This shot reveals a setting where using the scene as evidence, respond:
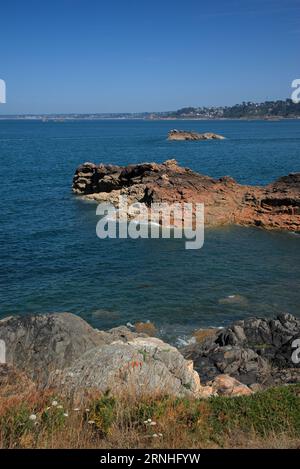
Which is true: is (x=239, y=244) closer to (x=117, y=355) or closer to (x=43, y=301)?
(x=43, y=301)

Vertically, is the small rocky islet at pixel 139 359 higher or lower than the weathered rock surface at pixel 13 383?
lower

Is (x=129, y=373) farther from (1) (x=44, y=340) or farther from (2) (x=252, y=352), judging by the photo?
(2) (x=252, y=352)

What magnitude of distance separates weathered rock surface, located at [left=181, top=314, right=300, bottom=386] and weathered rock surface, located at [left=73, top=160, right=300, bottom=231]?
67.3 ft

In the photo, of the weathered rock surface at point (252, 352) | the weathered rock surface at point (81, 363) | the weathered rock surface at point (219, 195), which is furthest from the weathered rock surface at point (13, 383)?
the weathered rock surface at point (219, 195)

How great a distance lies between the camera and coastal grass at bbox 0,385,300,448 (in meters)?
8.02

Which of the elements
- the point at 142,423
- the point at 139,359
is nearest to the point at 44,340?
the point at 139,359

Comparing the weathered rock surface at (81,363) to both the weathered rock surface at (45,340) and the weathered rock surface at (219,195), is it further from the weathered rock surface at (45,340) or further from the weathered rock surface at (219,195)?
the weathered rock surface at (219,195)

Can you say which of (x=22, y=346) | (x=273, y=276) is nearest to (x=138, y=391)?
(x=22, y=346)

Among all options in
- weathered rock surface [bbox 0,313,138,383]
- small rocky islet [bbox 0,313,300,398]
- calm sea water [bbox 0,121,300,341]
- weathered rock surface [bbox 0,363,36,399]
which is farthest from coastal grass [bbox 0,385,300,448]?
calm sea water [bbox 0,121,300,341]

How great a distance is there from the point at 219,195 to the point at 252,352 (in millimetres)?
26047

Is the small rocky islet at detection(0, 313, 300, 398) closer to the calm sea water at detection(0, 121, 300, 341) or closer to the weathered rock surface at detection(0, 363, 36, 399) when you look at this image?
the weathered rock surface at detection(0, 363, 36, 399)

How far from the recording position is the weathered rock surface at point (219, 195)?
40.0 meters

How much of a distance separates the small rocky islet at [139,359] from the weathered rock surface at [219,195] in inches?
803
